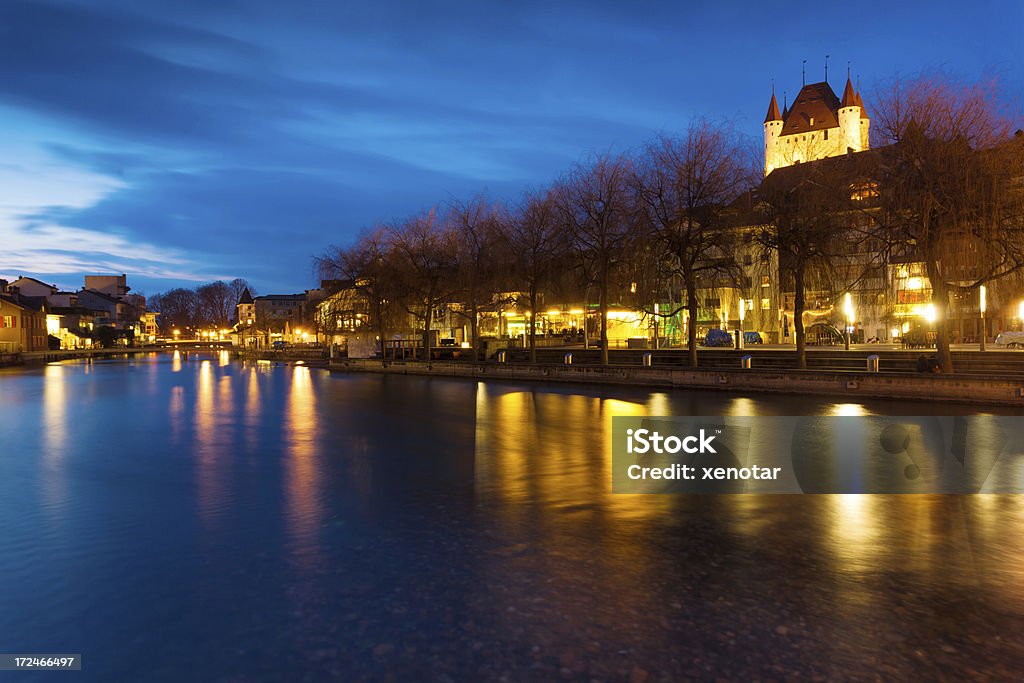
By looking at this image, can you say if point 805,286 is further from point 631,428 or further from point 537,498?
point 537,498

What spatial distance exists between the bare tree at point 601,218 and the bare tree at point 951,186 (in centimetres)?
1314

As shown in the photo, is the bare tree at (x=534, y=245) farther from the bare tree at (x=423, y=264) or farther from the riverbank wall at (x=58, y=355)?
the riverbank wall at (x=58, y=355)

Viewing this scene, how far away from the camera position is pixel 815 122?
113312mm

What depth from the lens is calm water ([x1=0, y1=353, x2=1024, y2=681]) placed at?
5734mm

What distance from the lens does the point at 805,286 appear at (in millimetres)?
32375

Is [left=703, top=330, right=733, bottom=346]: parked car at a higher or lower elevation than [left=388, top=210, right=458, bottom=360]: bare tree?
lower

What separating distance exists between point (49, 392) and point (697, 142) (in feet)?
124

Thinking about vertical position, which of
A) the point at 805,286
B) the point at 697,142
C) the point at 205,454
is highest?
the point at 697,142

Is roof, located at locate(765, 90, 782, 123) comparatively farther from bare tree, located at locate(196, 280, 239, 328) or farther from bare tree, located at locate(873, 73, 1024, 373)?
bare tree, located at locate(196, 280, 239, 328)

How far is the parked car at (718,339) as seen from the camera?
57375 millimetres

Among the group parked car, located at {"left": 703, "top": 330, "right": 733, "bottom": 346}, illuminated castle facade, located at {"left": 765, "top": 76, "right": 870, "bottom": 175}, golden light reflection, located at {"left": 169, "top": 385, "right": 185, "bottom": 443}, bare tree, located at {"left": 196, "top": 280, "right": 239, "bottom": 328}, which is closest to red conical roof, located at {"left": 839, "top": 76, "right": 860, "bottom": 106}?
illuminated castle facade, located at {"left": 765, "top": 76, "right": 870, "bottom": 175}

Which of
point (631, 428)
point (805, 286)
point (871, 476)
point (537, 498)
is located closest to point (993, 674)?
point (537, 498)

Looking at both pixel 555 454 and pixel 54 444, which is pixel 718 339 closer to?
pixel 555 454

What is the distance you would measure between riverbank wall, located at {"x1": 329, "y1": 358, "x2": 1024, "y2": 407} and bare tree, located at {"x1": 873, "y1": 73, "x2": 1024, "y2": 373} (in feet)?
10.2
